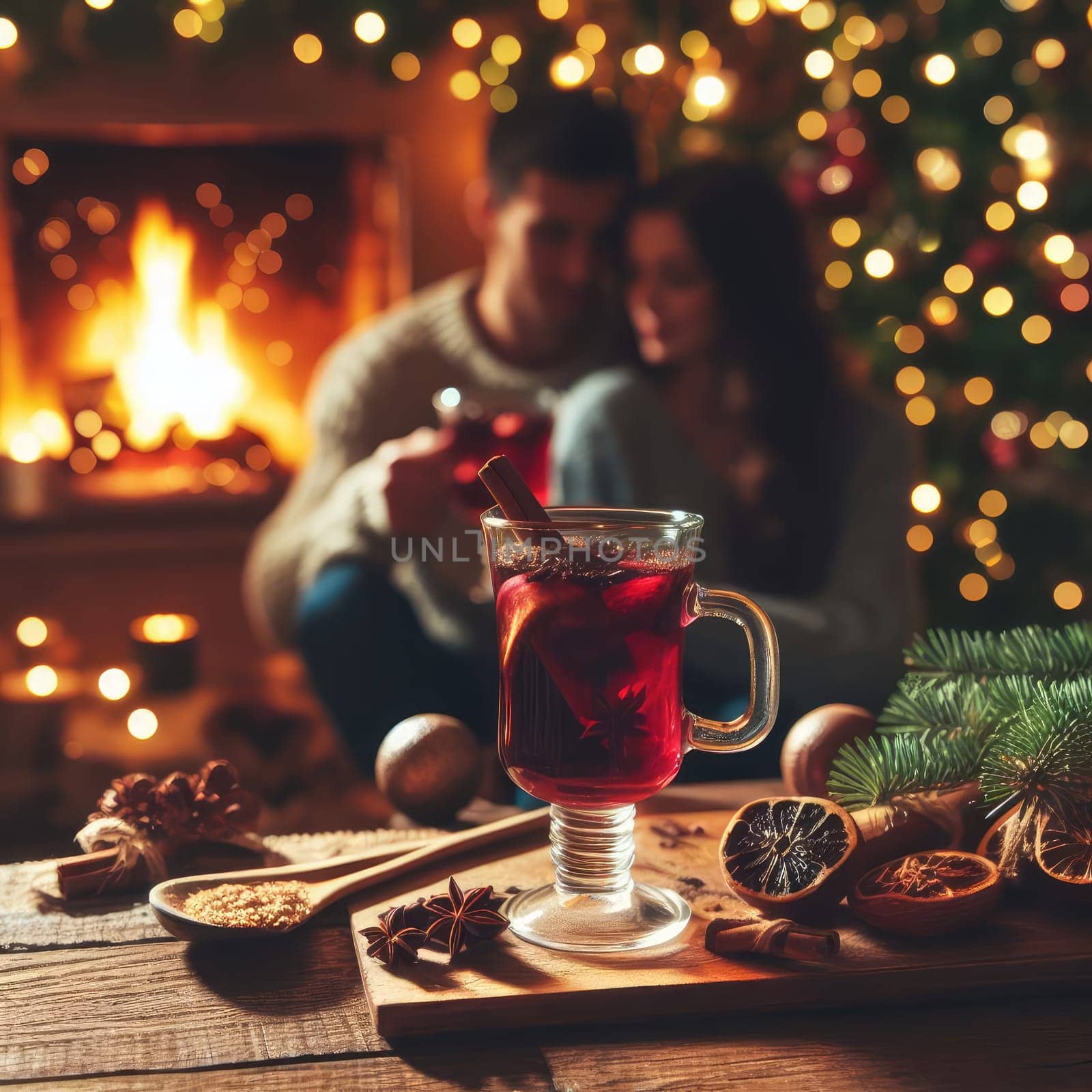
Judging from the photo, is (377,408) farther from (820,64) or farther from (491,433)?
(820,64)

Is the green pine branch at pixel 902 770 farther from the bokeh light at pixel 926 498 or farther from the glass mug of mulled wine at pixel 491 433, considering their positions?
the bokeh light at pixel 926 498

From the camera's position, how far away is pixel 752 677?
79 cm

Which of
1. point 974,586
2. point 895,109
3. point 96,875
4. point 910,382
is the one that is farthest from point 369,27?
point 96,875

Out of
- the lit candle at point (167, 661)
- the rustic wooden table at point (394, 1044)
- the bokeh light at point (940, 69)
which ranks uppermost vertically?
the bokeh light at point (940, 69)

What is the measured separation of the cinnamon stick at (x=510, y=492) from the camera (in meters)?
0.79

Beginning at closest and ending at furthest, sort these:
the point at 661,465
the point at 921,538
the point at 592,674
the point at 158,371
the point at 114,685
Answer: the point at 592,674
the point at 661,465
the point at 921,538
the point at 114,685
the point at 158,371

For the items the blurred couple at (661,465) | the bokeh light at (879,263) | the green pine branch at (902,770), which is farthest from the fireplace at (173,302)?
the green pine branch at (902,770)

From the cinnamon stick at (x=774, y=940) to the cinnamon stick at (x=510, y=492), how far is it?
0.29 m

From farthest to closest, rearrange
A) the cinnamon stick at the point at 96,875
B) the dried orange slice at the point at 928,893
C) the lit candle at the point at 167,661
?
the lit candle at the point at 167,661 < the cinnamon stick at the point at 96,875 < the dried orange slice at the point at 928,893

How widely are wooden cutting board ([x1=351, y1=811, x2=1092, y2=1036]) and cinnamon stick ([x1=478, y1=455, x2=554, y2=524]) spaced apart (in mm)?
279

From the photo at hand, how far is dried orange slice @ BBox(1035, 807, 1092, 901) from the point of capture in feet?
2.47

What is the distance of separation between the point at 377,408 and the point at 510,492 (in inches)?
59.8

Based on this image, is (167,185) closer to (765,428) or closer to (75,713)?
(75,713)

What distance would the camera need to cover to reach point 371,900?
2.66 ft
